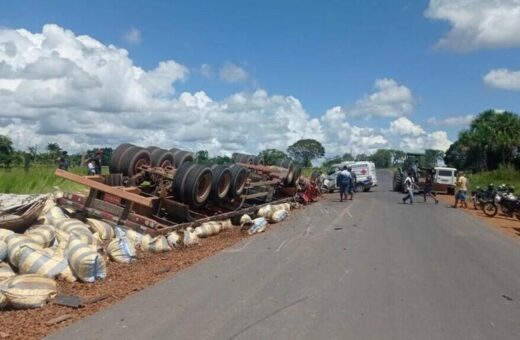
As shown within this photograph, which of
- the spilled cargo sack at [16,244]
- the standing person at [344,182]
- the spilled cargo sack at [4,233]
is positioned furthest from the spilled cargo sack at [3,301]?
the standing person at [344,182]

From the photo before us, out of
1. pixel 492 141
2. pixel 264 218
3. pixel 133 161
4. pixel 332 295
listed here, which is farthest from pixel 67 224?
pixel 492 141

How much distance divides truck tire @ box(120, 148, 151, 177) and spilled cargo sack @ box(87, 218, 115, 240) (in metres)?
3.14

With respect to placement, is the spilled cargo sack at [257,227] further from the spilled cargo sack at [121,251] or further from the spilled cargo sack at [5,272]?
the spilled cargo sack at [5,272]

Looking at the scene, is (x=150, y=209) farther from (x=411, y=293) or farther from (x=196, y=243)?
(x=411, y=293)

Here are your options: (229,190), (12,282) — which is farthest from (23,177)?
(12,282)

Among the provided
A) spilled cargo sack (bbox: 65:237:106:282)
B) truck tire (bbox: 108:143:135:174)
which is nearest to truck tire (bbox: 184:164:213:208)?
truck tire (bbox: 108:143:135:174)

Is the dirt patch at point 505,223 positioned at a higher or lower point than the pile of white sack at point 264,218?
lower

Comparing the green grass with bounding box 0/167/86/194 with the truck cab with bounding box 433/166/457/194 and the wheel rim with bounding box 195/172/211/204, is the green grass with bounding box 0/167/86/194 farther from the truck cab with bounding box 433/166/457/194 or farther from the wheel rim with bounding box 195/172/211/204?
the truck cab with bounding box 433/166/457/194

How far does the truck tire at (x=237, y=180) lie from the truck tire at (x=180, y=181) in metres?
2.50

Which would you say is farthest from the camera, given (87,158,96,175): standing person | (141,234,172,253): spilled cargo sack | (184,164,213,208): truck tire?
(87,158,96,175): standing person

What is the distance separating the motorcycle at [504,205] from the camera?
21.7m

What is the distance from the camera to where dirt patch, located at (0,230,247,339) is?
20.5 ft

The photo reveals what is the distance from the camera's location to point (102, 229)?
38.2 ft

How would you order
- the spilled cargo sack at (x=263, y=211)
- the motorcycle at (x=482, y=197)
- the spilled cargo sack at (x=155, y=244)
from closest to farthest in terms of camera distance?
1. the spilled cargo sack at (x=155, y=244)
2. the spilled cargo sack at (x=263, y=211)
3. the motorcycle at (x=482, y=197)
